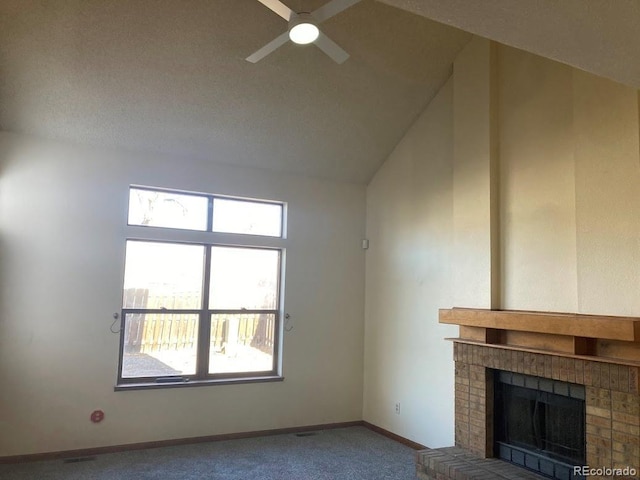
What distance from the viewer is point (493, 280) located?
12.9ft

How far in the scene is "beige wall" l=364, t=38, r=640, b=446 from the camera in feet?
10.2

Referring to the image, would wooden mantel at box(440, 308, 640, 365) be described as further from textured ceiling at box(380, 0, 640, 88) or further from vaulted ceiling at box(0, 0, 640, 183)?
vaulted ceiling at box(0, 0, 640, 183)

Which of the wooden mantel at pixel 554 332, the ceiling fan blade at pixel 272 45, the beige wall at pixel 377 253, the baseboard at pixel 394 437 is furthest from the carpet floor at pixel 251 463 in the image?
the ceiling fan blade at pixel 272 45

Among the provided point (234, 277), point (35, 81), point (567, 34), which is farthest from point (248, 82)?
point (567, 34)

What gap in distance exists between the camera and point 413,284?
5.06 m

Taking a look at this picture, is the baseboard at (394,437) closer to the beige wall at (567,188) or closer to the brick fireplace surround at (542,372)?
the brick fireplace surround at (542,372)

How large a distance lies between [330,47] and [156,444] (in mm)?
3923

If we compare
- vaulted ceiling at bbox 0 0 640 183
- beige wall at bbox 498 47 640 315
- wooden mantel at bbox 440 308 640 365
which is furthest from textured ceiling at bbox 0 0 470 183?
wooden mantel at bbox 440 308 640 365

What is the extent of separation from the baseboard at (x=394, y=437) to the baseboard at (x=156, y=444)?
0.56ft

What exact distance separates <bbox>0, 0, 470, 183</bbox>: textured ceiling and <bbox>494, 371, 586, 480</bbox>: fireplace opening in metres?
2.81

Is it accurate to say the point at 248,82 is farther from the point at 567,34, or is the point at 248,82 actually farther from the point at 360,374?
the point at 360,374

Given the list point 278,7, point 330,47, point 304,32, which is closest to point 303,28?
point 304,32

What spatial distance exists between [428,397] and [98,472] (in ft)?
9.77

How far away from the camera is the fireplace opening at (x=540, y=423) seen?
3.23 meters
